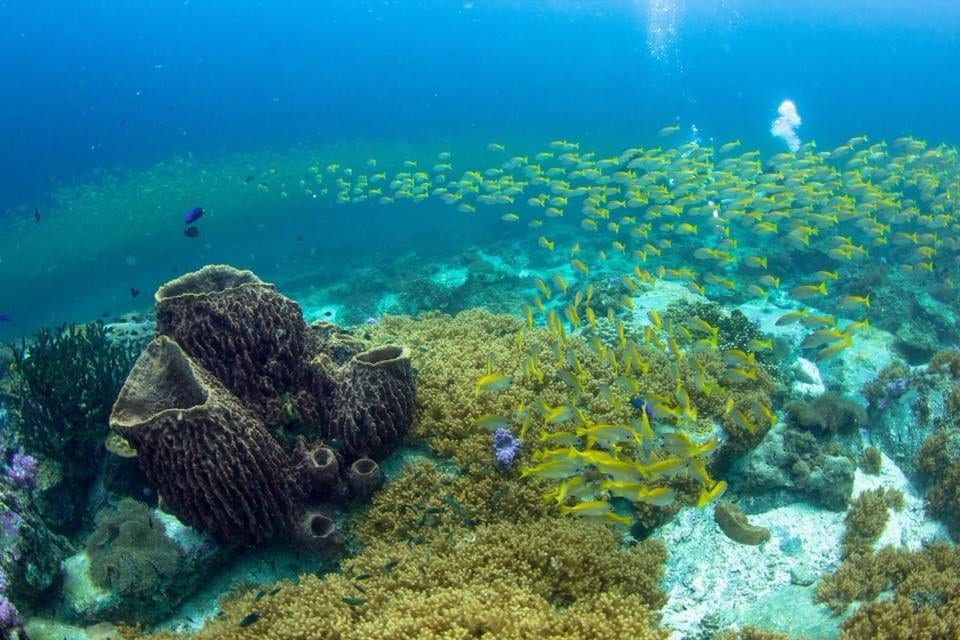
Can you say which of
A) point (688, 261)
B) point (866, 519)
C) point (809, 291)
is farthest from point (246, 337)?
point (688, 261)

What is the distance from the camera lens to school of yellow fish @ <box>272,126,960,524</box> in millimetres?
5699

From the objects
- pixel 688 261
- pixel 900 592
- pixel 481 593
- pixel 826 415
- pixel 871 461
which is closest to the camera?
pixel 481 593

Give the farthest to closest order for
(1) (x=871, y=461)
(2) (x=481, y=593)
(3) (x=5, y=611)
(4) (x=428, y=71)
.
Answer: (4) (x=428, y=71)
(1) (x=871, y=461)
(3) (x=5, y=611)
(2) (x=481, y=593)

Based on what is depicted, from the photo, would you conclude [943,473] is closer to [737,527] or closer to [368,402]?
[737,527]

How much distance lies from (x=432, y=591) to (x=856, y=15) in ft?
590

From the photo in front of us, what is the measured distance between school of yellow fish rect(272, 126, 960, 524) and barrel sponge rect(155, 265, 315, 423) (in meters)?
2.20

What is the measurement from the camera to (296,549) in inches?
229

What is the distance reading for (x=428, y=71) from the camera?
122000 millimetres

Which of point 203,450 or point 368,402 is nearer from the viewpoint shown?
point 203,450

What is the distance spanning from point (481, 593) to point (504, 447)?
185cm

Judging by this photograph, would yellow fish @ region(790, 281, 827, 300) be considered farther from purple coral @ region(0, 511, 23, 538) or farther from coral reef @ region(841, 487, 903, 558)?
purple coral @ region(0, 511, 23, 538)

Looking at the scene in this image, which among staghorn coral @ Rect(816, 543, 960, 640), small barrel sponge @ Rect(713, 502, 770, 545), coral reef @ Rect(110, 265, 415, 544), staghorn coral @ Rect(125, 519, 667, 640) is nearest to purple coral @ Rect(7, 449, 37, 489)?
coral reef @ Rect(110, 265, 415, 544)

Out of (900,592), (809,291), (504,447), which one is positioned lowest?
(900,592)

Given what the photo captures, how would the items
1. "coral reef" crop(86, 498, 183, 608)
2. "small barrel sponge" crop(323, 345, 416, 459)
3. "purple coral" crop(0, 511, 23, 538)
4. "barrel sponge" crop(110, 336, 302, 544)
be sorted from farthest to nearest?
1. "small barrel sponge" crop(323, 345, 416, 459)
2. "coral reef" crop(86, 498, 183, 608)
3. "purple coral" crop(0, 511, 23, 538)
4. "barrel sponge" crop(110, 336, 302, 544)
